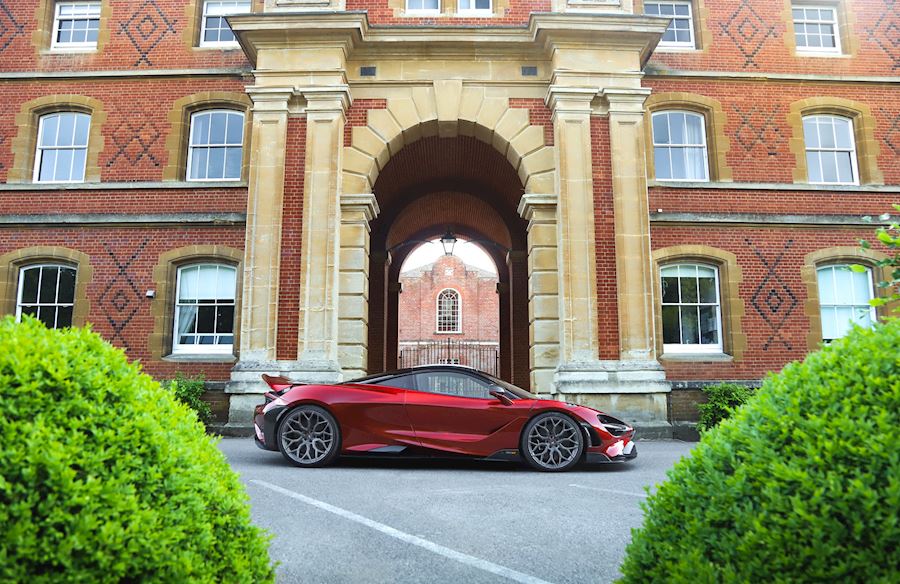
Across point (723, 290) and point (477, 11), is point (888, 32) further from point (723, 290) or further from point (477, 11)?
point (477, 11)

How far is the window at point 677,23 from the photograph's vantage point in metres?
13.9

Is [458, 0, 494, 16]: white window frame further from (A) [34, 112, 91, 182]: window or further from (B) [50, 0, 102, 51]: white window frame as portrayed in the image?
(A) [34, 112, 91, 182]: window

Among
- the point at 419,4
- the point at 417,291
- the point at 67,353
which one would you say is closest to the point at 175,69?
the point at 419,4

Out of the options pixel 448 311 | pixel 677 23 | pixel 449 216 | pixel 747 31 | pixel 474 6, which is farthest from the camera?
pixel 448 311

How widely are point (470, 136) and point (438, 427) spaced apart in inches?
295

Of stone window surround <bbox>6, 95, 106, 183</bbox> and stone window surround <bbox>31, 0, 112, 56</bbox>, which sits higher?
stone window surround <bbox>31, 0, 112, 56</bbox>

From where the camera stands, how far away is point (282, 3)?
12234 millimetres

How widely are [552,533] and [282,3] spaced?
11336 millimetres

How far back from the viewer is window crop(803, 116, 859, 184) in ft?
44.9

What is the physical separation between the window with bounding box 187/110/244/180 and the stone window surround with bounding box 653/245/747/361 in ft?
29.7

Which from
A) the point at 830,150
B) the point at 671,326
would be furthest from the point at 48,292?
the point at 830,150

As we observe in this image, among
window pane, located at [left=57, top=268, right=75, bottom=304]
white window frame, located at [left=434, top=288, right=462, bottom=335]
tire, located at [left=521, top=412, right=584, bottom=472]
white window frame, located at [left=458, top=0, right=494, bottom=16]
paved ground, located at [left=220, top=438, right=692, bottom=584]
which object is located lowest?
paved ground, located at [left=220, top=438, right=692, bottom=584]

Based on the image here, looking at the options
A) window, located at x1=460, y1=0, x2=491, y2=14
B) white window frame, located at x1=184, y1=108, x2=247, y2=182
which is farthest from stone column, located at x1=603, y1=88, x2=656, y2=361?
white window frame, located at x1=184, y1=108, x2=247, y2=182

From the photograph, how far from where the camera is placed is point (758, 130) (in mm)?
13391
